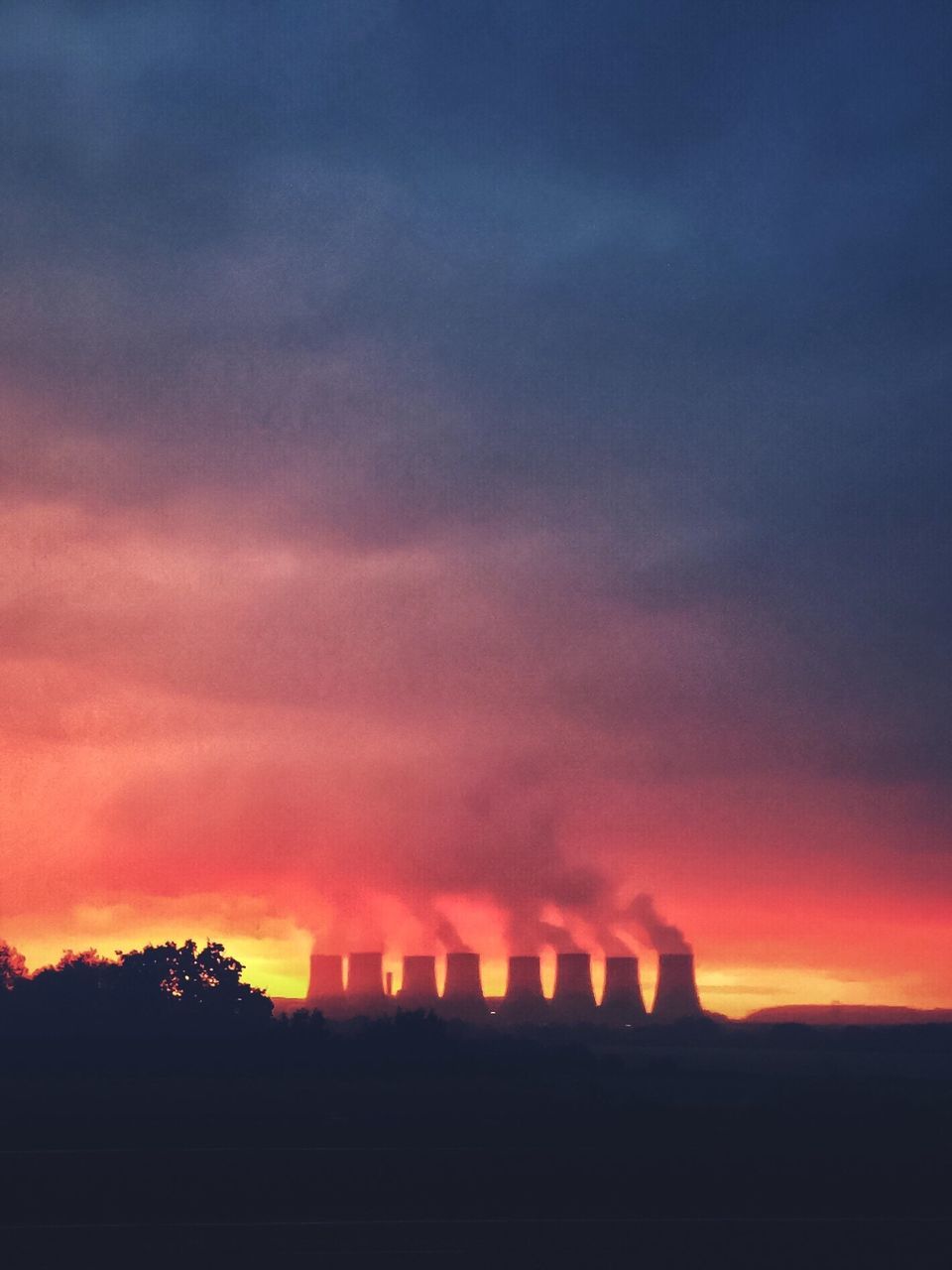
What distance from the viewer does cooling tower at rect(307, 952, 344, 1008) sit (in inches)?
2778

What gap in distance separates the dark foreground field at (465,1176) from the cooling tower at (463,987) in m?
18.0

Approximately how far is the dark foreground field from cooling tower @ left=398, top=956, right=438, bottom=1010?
21.5 m

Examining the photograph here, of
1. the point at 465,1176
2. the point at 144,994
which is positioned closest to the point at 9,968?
the point at 144,994

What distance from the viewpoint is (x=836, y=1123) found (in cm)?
3016

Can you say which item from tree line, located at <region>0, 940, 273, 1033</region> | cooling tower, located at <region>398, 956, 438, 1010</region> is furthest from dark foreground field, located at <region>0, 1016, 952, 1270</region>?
cooling tower, located at <region>398, 956, 438, 1010</region>

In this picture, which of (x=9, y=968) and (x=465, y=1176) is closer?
(x=465, y=1176)

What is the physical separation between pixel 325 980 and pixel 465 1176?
165 ft

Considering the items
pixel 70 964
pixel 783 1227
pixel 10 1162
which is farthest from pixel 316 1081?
pixel 783 1227

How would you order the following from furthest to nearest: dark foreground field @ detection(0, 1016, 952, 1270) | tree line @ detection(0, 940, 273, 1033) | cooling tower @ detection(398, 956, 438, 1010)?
cooling tower @ detection(398, 956, 438, 1010) < tree line @ detection(0, 940, 273, 1033) < dark foreground field @ detection(0, 1016, 952, 1270)

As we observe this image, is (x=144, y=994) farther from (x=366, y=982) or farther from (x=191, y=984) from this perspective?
(x=366, y=982)

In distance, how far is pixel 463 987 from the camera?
62.8 m

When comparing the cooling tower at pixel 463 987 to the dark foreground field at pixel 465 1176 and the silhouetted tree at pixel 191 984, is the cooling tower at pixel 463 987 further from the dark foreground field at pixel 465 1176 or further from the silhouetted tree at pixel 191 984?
the dark foreground field at pixel 465 1176

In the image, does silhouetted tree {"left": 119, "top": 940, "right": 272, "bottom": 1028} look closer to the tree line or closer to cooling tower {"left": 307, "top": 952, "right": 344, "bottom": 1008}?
the tree line

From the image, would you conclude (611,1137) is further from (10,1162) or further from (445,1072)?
(445,1072)
